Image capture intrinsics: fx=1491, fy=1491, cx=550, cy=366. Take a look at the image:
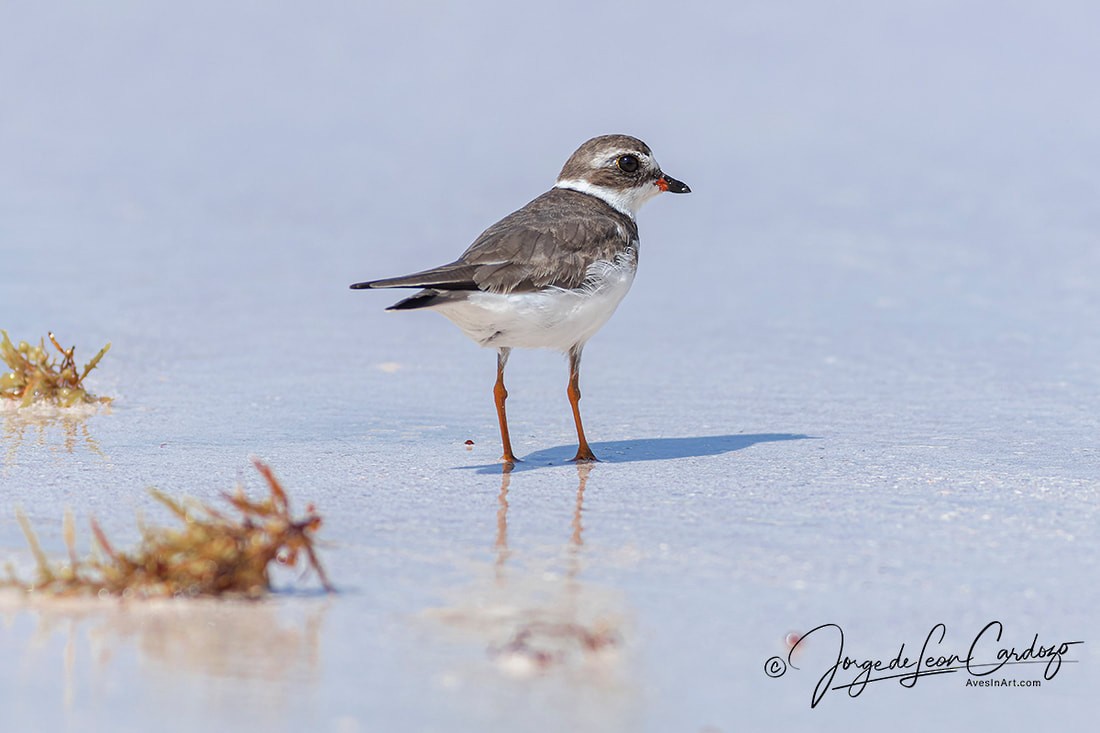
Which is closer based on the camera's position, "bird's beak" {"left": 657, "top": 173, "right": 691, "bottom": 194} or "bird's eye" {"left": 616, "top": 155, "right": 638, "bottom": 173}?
"bird's eye" {"left": 616, "top": 155, "right": 638, "bottom": 173}

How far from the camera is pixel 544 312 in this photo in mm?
7281

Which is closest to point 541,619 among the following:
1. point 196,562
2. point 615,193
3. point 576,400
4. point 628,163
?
point 196,562

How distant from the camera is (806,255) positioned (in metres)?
12.7

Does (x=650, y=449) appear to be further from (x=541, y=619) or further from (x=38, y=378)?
(x=38, y=378)

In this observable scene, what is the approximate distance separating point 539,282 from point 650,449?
1070 millimetres

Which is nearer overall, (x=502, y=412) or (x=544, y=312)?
(x=544, y=312)

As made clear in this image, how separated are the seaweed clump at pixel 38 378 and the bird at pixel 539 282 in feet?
6.50

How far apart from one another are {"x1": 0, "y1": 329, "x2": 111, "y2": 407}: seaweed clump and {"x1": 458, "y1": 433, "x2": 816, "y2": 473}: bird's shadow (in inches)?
95.2

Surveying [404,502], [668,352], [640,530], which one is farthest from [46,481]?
[668,352]

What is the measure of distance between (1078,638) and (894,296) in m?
7.09

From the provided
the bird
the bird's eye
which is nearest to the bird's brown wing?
the bird

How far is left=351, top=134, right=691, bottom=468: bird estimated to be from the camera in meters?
7.00

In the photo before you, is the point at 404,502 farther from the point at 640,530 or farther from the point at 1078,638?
the point at 1078,638

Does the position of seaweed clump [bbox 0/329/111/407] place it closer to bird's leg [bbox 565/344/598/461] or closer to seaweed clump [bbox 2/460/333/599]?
bird's leg [bbox 565/344/598/461]
